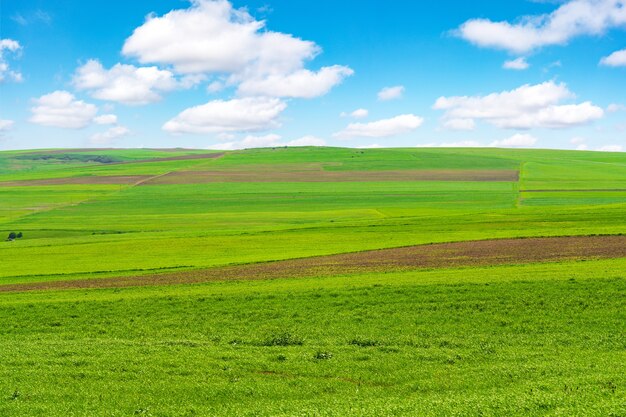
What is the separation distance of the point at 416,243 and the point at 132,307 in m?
32.5

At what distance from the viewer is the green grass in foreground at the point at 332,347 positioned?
755 inches

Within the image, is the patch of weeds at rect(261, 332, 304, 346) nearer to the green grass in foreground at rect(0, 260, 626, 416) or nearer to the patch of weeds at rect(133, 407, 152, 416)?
the green grass in foreground at rect(0, 260, 626, 416)

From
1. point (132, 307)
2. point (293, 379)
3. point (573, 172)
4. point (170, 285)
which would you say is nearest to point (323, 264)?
point (170, 285)

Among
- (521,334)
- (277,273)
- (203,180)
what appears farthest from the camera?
(203,180)

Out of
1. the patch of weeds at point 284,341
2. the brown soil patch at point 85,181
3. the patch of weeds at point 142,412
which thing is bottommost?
the patch of weeds at point 284,341

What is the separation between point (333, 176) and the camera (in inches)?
7077

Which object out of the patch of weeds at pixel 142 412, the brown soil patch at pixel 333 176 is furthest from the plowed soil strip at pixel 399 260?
the brown soil patch at pixel 333 176

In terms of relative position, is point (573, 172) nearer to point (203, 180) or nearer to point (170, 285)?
point (203, 180)

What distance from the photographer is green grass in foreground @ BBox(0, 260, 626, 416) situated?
755 inches

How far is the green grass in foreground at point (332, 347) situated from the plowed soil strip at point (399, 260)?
11.8 ft

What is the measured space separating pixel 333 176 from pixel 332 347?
506ft

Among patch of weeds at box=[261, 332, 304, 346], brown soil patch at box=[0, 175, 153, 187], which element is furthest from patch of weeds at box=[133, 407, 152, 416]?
brown soil patch at box=[0, 175, 153, 187]

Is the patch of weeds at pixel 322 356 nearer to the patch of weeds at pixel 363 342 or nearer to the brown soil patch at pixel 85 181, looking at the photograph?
the patch of weeds at pixel 363 342

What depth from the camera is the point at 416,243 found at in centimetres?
5916
